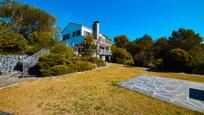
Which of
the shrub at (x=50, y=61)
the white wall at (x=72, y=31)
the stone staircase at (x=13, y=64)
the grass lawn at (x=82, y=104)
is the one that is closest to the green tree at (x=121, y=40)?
the white wall at (x=72, y=31)

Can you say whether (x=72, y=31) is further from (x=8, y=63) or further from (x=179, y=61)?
(x=179, y=61)

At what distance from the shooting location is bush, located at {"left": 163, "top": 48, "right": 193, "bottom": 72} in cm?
Answer: 1513

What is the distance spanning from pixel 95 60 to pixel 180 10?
12407 mm

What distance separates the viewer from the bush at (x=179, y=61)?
15.1 metres

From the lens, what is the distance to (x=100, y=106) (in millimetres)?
Answer: 4137

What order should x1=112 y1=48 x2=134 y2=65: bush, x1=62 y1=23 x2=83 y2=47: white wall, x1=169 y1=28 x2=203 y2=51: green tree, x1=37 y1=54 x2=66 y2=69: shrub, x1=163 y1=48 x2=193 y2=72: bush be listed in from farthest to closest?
x1=112 y1=48 x2=134 y2=65: bush → x1=169 y1=28 x2=203 y2=51: green tree → x1=62 y1=23 x2=83 y2=47: white wall → x1=163 y1=48 x2=193 y2=72: bush → x1=37 y1=54 x2=66 y2=69: shrub

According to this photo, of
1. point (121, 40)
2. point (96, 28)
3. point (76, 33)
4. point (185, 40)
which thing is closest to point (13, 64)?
point (76, 33)

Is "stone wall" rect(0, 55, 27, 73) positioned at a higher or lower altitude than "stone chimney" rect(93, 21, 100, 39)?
lower

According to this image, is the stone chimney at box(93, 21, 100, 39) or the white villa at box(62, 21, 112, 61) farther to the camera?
the stone chimney at box(93, 21, 100, 39)

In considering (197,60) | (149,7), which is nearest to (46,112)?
(149,7)

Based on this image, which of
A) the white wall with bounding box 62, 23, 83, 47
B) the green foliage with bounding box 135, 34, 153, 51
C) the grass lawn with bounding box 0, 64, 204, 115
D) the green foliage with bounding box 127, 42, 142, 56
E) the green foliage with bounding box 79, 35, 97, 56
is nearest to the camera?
the grass lawn with bounding box 0, 64, 204, 115

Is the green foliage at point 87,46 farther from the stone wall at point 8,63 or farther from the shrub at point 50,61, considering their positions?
the stone wall at point 8,63

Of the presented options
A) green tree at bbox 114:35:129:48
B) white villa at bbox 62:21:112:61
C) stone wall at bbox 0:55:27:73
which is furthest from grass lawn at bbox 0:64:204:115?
green tree at bbox 114:35:129:48

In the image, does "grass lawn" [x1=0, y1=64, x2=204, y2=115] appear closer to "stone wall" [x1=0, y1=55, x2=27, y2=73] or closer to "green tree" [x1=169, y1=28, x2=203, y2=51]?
"stone wall" [x1=0, y1=55, x2=27, y2=73]
